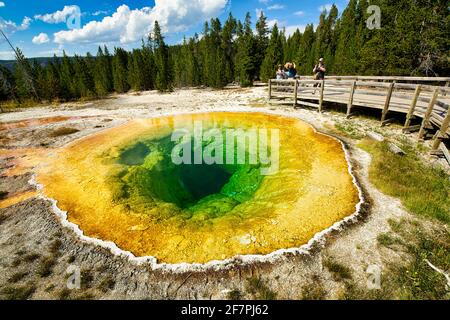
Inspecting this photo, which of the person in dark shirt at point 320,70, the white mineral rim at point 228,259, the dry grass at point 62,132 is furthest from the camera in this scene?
the person in dark shirt at point 320,70

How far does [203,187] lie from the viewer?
10648 millimetres

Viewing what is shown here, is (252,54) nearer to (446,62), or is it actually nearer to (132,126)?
(446,62)

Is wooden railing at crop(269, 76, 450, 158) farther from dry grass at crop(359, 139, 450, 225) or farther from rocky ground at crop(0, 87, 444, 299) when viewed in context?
rocky ground at crop(0, 87, 444, 299)

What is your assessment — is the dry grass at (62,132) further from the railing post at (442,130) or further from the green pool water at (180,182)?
the railing post at (442,130)

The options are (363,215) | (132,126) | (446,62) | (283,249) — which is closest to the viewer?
(283,249)

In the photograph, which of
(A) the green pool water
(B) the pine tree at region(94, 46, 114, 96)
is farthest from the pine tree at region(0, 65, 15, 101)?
(A) the green pool water

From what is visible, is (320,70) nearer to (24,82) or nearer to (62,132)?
(62,132)

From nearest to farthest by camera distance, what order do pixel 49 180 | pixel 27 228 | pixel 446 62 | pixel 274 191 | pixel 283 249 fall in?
1. pixel 283 249
2. pixel 27 228
3. pixel 274 191
4. pixel 49 180
5. pixel 446 62

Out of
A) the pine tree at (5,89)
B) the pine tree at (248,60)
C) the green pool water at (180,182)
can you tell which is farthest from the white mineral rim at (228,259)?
the pine tree at (5,89)

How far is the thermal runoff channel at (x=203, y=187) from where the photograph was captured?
617 cm

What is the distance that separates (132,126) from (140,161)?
5827 millimetres

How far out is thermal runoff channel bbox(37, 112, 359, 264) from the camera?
243 inches
